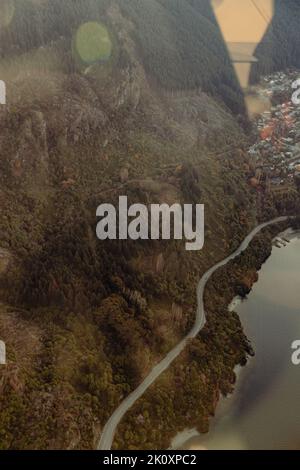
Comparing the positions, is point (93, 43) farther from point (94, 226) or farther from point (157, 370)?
point (157, 370)

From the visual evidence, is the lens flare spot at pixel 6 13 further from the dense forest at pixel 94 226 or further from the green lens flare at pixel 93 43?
the green lens flare at pixel 93 43

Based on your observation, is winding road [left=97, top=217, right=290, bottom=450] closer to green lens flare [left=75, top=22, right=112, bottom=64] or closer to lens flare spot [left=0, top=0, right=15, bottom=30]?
green lens flare [left=75, top=22, right=112, bottom=64]

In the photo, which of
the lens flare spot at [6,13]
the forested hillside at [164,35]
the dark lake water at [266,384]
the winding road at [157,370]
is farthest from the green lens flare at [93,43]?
the dark lake water at [266,384]

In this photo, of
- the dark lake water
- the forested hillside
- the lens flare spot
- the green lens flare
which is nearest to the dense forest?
the lens flare spot

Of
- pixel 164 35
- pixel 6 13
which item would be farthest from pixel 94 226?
pixel 164 35

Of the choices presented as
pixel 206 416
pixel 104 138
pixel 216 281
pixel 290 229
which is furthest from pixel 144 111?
pixel 206 416

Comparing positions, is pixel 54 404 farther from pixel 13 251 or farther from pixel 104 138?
pixel 104 138
